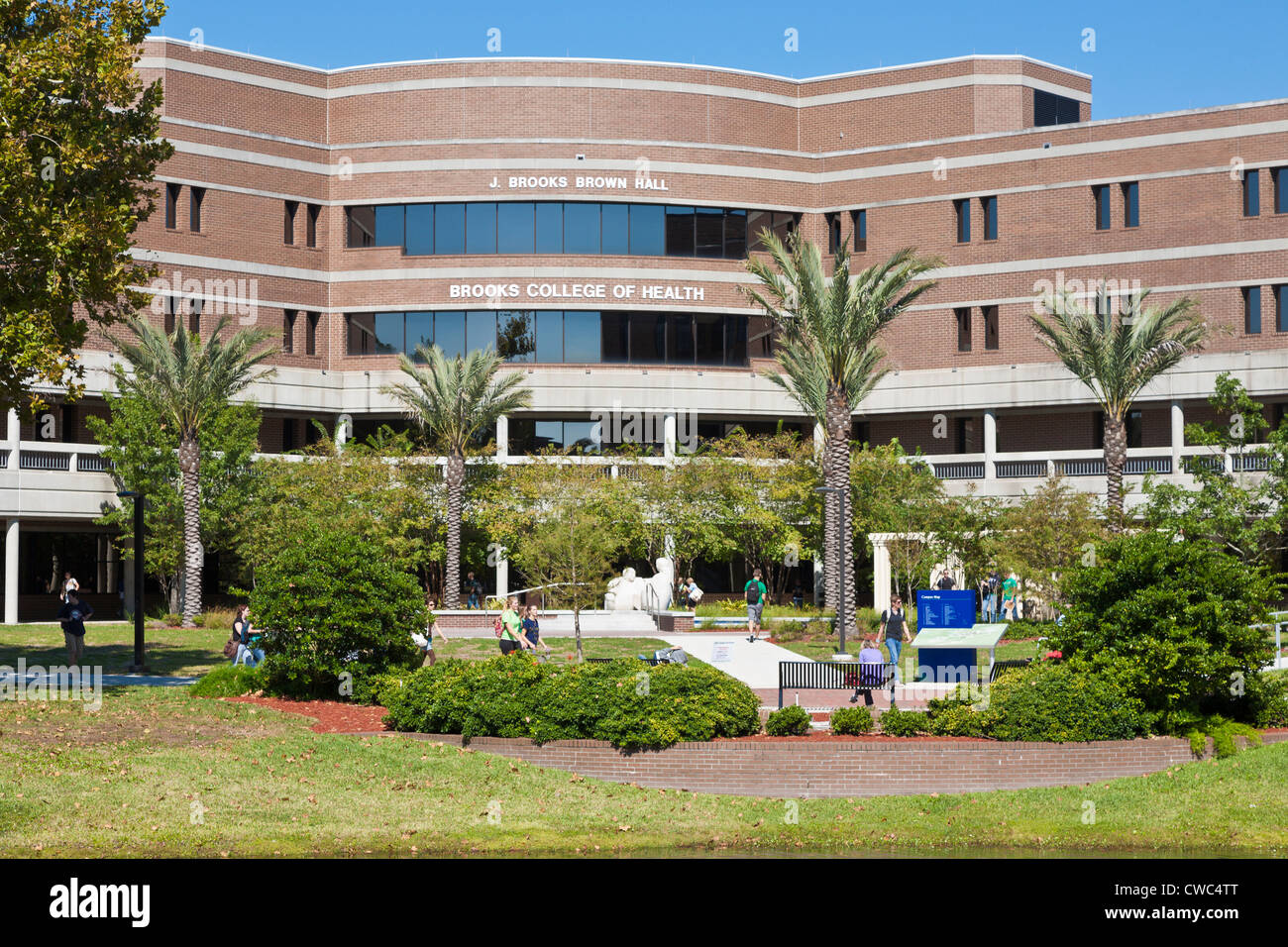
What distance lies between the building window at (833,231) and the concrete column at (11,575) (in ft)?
96.3

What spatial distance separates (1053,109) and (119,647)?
40620mm

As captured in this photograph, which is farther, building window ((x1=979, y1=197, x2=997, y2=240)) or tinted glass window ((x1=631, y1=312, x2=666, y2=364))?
→ tinted glass window ((x1=631, y1=312, x2=666, y2=364))

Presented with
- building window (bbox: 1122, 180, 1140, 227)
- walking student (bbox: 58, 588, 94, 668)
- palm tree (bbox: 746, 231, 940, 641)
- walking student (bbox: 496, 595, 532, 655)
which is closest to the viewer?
walking student (bbox: 496, 595, 532, 655)

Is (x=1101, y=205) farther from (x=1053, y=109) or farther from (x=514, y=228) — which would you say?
(x=514, y=228)

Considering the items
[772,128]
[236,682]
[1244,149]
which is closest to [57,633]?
[236,682]

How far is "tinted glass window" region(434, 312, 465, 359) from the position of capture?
52.6m

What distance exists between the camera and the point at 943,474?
169 ft

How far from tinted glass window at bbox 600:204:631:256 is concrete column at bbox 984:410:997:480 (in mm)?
13836

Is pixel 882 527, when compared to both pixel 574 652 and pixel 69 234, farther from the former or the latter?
pixel 69 234

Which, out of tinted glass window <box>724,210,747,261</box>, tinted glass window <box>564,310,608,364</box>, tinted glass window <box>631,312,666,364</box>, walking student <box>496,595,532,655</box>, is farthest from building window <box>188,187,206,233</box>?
walking student <box>496,595,532,655</box>

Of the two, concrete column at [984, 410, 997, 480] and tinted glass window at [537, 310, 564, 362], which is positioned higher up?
tinted glass window at [537, 310, 564, 362]

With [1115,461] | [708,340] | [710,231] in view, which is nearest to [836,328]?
→ [1115,461]

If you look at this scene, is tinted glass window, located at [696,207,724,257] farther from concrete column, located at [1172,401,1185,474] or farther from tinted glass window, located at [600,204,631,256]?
concrete column, located at [1172,401,1185,474]

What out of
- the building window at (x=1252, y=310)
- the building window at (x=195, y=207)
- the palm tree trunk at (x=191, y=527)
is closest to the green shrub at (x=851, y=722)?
the palm tree trunk at (x=191, y=527)
